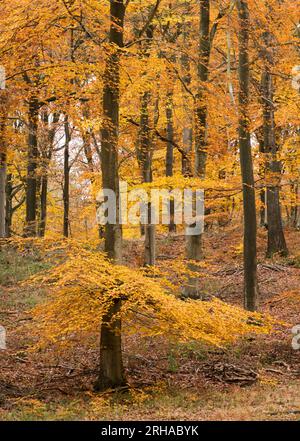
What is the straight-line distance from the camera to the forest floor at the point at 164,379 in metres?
9.35

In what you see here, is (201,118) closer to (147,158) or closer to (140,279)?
(147,158)

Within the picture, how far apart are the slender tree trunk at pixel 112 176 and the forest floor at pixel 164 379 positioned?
52cm

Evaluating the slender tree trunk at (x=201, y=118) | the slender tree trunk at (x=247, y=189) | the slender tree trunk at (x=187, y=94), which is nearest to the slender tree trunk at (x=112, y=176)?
the slender tree trunk at (x=187, y=94)

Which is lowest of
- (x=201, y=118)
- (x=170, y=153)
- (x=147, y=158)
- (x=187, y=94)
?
(x=147, y=158)

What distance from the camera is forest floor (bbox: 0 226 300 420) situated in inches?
368

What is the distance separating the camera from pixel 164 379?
12.0m

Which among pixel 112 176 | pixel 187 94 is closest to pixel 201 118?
pixel 187 94

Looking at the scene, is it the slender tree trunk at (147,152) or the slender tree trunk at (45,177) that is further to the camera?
the slender tree trunk at (45,177)

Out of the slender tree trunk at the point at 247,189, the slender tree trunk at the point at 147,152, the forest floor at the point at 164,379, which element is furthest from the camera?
the slender tree trunk at the point at 147,152

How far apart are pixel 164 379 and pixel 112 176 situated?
4.44m

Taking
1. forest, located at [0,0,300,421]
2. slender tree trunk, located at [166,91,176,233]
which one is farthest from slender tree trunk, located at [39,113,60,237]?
forest, located at [0,0,300,421]

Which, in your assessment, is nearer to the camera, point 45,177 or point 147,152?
point 147,152

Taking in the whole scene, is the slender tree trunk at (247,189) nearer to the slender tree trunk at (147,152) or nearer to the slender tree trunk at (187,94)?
the slender tree trunk at (187,94)

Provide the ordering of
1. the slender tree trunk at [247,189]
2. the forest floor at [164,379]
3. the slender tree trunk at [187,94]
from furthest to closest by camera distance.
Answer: the slender tree trunk at [187,94] < the slender tree trunk at [247,189] < the forest floor at [164,379]
